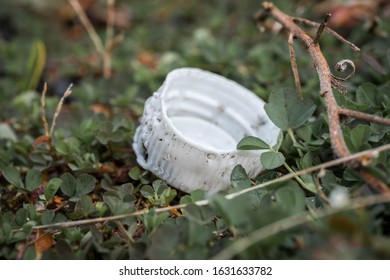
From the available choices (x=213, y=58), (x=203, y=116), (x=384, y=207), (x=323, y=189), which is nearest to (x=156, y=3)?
(x=213, y=58)

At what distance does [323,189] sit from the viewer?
1.22 meters

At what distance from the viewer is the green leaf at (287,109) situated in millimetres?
1350

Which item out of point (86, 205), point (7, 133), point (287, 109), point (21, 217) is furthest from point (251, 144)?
point (7, 133)

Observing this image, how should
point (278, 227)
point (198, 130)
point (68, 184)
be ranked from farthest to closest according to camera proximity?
1. point (198, 130)
2. point (68, 184)
3. point (278, 227)

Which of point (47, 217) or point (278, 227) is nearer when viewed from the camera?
point (278, 227)

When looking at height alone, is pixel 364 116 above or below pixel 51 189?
above

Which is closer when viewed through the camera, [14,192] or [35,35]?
[14,192]

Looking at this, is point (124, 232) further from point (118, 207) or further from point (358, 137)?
point (358, 137)

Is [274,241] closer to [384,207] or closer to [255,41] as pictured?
[384,207]

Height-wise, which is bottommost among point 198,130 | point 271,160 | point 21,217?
point 21,217

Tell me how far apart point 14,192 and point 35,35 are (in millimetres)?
1198

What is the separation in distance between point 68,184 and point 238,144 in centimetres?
44

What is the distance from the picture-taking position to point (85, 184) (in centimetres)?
135

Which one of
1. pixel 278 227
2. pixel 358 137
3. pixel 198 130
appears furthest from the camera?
pixel 198 130
